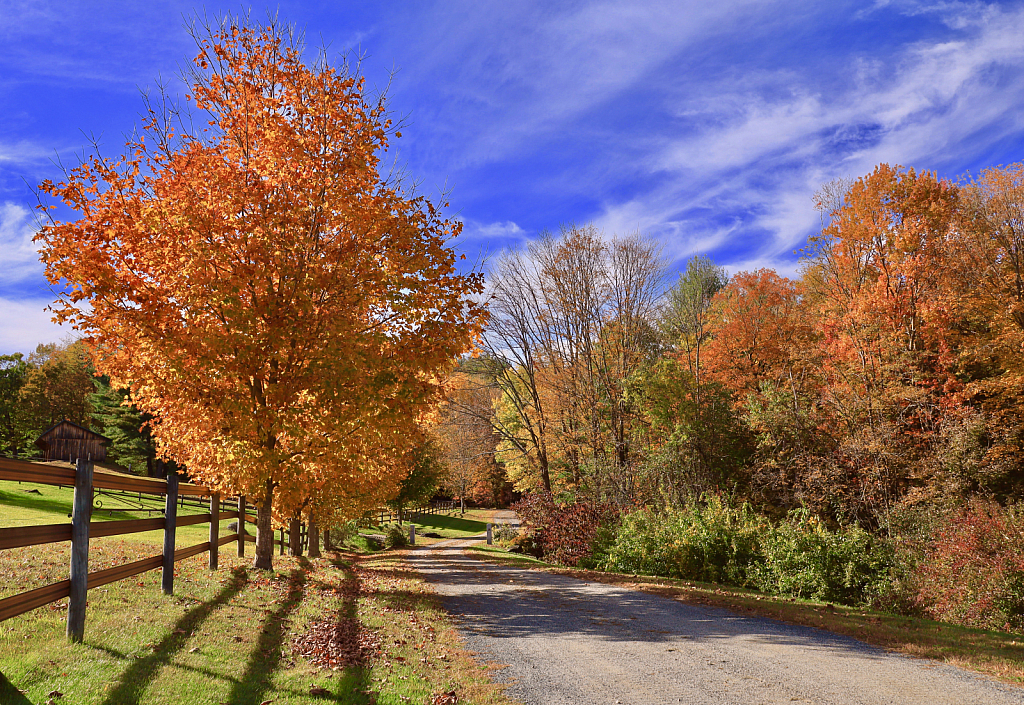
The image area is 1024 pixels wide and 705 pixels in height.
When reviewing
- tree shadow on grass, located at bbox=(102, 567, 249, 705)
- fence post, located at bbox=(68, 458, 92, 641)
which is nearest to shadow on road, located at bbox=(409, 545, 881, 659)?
Result: tree shadow on grass, located at bbox=(102, 567, 249, 705)

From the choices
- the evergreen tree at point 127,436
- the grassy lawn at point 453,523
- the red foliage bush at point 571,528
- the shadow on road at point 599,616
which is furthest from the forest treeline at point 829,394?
the evergreen tree at point 127,436

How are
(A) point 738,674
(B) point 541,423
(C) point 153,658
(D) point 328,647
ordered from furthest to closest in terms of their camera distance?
(B) point 541,423 < (D) point 328,647 < (A) point 738,674 < (C) point 153,658

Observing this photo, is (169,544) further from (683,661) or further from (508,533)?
(508,533)

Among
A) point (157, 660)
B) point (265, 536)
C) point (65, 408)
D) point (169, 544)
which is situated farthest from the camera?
point (65, 408)

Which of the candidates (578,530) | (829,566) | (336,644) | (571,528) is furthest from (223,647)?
(571,528)

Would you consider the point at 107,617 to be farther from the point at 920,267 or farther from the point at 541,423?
the point at 920,267

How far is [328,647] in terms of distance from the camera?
670 cm

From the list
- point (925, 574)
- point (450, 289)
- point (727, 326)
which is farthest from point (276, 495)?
point (727, 326)

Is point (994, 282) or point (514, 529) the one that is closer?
point (994, 282)

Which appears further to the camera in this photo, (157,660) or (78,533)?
(78,533)

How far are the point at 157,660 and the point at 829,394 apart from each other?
20099mm

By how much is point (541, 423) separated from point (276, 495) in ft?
51.0

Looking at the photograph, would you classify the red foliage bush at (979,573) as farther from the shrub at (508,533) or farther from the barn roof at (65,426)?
the barn roof at (65,426)

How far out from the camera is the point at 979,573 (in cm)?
1077
